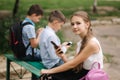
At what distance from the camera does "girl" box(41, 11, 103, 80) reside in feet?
13.5

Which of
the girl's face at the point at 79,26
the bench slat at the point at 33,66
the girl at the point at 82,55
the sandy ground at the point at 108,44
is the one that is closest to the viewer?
the girl at the point at 82,55

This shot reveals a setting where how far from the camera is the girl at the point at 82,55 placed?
13.5 ft

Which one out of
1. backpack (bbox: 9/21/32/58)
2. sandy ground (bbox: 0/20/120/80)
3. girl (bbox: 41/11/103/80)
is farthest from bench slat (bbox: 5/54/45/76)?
sandy ground (bbox: 0/20/120/80)

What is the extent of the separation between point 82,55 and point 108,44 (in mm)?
7294

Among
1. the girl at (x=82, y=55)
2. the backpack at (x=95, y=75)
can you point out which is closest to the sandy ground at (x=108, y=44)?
the girl at (x=82, y=55)

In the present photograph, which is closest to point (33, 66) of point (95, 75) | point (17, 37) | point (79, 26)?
point (17, 37)

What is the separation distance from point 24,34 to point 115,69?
10.4ft

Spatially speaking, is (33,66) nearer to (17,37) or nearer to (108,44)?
(17,37)

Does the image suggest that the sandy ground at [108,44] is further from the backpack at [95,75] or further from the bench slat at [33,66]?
the backpack at [95,75]

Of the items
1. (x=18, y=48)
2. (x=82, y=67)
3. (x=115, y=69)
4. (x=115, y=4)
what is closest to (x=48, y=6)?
(x=115, y=4)

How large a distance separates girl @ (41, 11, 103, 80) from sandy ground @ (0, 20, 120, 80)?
2.68m

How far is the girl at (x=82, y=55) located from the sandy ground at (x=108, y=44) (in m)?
2.68

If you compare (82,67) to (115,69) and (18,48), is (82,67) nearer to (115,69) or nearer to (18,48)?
(18,48)

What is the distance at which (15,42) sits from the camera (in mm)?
5559
